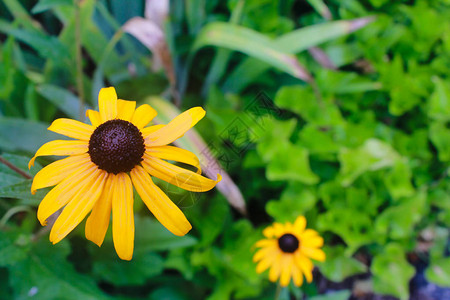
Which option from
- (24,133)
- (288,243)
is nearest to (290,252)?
(288,243)

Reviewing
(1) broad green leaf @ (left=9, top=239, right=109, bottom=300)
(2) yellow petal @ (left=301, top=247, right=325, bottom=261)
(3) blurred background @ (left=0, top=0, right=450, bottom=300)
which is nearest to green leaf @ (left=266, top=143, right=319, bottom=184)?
(3) blurred background @ (left=0, top=0, right=450, bottom=300)

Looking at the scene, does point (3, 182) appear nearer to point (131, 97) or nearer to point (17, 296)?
point (17, 296)

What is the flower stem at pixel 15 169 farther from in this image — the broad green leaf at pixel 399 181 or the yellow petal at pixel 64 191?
the broad green leaf at pixel 399 181

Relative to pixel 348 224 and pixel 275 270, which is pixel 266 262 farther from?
pixel 348 224

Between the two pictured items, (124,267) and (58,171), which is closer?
(58,171)

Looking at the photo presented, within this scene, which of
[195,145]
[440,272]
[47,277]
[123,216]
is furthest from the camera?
[440,272]

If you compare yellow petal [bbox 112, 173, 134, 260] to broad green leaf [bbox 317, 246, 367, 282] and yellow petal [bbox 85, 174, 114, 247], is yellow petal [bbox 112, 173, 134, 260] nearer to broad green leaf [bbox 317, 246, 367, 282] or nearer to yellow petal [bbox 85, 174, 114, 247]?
yellow petal [bbox 85, 174, 114, 247]
